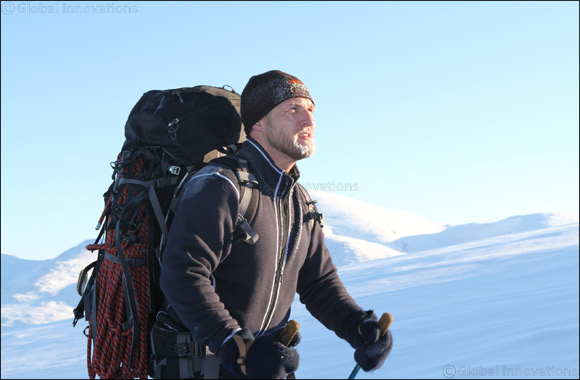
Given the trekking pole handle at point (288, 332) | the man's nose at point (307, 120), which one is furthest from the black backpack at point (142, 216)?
the trekking pole handle at point (288, 332)

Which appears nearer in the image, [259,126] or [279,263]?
[279,263]

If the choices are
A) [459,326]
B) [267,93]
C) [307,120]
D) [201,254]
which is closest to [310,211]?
[307,120]

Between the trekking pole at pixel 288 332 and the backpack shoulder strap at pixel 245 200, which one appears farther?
the backpack shoulder strap at pixel 245 200

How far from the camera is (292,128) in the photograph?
10.1 ft

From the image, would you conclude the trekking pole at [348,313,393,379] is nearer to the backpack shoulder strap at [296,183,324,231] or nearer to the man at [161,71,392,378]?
the man at [161,71,392,378]

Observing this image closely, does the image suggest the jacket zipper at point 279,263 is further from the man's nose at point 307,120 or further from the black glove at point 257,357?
the black glove at point 257,357

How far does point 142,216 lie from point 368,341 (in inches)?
49.1

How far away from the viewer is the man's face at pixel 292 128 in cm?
305

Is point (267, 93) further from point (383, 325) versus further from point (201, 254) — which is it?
point (383, 325)

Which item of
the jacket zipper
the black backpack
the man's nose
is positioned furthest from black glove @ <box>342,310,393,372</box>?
the man's nose
